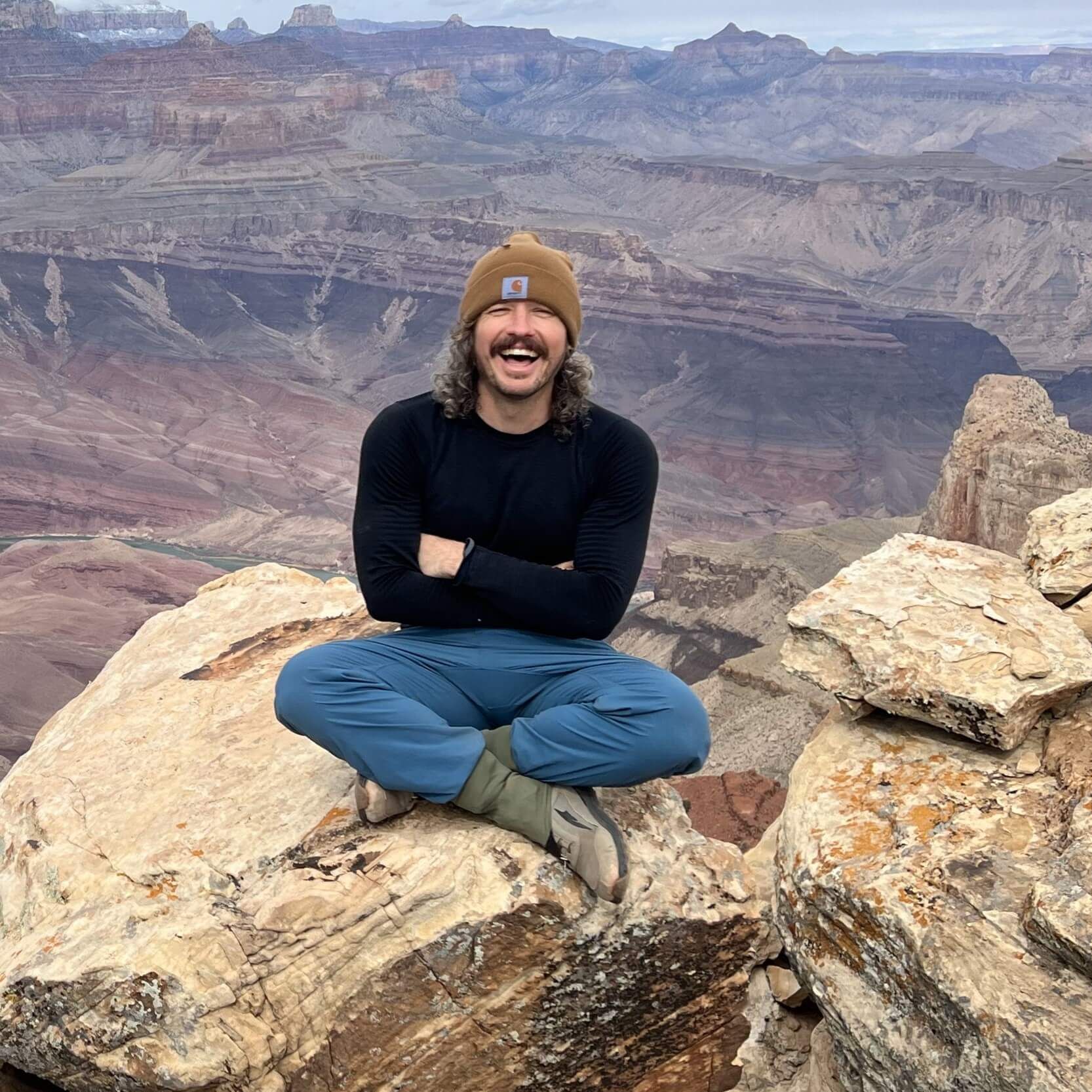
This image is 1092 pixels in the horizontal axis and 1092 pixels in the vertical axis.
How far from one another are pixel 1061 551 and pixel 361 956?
337 centimetres

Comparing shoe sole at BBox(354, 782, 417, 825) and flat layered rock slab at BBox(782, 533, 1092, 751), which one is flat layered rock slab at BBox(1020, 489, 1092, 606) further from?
shoe sole at BBox(354, 782, 417, 825)

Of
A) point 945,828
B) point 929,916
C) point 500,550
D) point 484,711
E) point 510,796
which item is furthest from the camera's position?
point 500,550

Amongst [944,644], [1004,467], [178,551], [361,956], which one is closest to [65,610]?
[178,551]

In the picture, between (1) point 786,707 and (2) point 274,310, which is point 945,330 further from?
(1) point 786,707

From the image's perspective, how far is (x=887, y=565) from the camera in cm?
508

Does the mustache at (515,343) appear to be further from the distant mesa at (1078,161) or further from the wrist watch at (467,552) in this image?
the distant mesa at (1078,161)

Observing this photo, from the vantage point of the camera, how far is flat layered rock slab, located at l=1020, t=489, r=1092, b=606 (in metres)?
4.99

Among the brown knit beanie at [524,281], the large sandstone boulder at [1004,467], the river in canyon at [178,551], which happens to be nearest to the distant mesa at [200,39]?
the river in canyon at [178,551]

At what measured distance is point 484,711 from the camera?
4785mm

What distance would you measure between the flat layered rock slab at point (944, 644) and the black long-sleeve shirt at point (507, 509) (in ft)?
2.58

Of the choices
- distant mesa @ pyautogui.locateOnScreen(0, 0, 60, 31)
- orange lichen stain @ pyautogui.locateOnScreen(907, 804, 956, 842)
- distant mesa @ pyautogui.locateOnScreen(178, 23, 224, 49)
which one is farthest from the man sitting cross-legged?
distant mesa @ pyautogui.locateOnScreen(0, 0, 60, 31)

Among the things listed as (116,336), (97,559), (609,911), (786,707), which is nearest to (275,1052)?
(609,911)

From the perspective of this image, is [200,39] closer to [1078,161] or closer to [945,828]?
[1078,161]

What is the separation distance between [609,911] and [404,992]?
0.78 m
